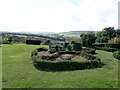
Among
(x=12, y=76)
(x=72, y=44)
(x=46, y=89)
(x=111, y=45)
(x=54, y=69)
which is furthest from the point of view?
(x=111, y=45)

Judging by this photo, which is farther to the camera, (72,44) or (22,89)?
(72,44)

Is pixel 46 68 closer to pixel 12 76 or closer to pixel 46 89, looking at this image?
pixel 12 76

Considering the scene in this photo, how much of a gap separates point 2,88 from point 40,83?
9.57 feet

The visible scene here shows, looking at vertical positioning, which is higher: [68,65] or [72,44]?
[72,44]

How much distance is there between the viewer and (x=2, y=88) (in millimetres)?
10484

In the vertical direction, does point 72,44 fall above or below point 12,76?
above

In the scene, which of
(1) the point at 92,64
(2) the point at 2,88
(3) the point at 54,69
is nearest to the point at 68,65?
(3) the point at 54,69

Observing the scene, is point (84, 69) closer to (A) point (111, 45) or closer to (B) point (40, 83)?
(B) point (40, 83)

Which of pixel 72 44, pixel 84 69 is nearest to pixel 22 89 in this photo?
pixel 84 69

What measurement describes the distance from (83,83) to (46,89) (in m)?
3.08

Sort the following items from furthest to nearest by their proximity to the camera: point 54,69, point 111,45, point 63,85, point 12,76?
1. point 111,45
2. point 54,69
3. point 12,76
4. point 63,85

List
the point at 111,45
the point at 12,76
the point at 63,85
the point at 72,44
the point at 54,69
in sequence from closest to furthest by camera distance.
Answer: the point at 63,85
the point at 12,76
the point at 54,69
the point at 72,44
the point at 111,45

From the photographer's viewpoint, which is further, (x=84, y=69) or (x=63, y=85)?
(x=84, y=69)

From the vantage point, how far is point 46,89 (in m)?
9.98
